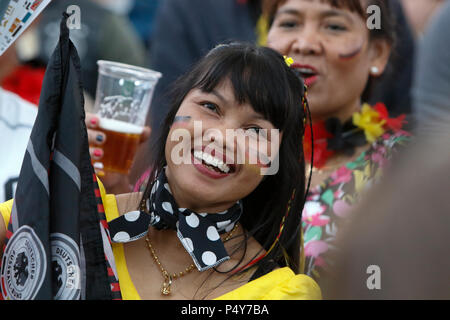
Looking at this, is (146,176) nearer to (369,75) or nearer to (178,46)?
(369,75)

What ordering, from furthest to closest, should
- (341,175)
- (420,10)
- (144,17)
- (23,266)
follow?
(144,17) < (420,10) < (341,175) < (23,266)

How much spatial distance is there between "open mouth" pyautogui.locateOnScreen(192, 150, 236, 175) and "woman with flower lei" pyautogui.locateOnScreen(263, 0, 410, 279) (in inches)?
31.0

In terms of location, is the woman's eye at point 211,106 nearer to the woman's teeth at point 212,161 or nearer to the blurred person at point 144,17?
the woman's teeth at point 212,161

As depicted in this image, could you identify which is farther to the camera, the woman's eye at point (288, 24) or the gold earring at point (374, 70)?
the gold earring at point (374, 70)

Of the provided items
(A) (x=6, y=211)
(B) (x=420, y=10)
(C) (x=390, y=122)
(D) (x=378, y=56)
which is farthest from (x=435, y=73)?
(A) (x=6, y=211)

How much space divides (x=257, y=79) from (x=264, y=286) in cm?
58

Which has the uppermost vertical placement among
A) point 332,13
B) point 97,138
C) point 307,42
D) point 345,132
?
point 332,13

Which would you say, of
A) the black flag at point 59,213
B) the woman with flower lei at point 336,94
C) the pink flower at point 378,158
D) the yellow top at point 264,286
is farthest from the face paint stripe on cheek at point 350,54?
the black flag at point 59,213

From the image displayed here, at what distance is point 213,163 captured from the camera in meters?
1.96

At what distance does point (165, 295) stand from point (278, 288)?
302mm

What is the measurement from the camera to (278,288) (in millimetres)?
1909

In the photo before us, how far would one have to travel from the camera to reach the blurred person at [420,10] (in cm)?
502

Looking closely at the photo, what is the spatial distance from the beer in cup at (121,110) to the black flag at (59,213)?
26.4 inches

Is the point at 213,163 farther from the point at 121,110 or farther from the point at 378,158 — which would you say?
the point at 378,158
